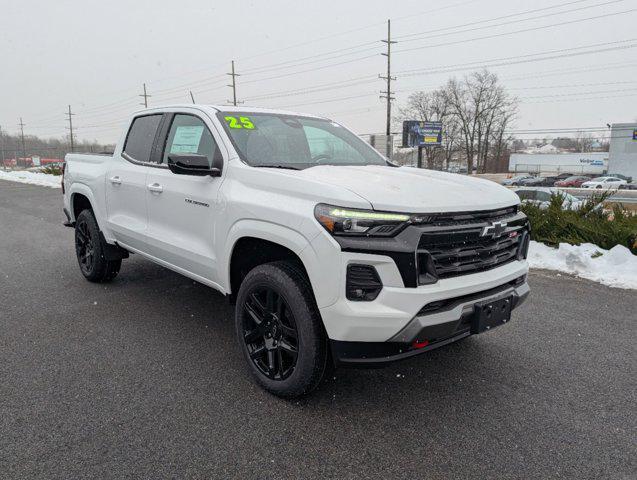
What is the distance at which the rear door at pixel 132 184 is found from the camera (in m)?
4.10

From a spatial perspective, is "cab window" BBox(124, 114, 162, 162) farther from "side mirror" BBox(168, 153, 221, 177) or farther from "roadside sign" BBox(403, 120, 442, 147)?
"roadside sign" BBox(403, 120, 442, 147)

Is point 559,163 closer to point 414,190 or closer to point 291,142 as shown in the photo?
point 291,142

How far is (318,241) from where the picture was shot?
95.2 inches

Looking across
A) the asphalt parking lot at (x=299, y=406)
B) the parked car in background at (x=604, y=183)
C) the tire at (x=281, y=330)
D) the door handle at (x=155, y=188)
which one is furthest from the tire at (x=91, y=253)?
the parked car in background at (x=604, y=183)

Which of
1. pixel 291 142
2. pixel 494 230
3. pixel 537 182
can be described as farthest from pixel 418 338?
pixel 537 182

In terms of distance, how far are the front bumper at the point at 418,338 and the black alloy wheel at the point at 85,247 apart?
3.69 m

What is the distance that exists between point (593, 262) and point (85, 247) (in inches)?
242

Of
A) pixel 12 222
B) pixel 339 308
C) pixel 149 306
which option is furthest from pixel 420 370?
pixel 12 222

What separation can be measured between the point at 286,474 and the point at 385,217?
1.33 meters

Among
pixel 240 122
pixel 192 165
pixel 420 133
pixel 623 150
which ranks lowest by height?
pixel 192 165

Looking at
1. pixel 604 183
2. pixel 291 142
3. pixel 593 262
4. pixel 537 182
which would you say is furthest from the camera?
pixel 537 182

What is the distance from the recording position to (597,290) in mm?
5180

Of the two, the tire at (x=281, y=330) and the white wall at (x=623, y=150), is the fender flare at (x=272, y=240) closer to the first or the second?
the tire at (x=281, y=330)

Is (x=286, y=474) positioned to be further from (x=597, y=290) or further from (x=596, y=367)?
(x=597, y=290)
